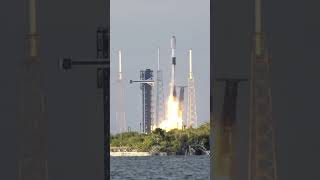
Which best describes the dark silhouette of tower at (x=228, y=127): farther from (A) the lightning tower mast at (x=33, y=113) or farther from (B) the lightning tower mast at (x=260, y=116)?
(A) the lightning tower mast at (x=33, y=113)

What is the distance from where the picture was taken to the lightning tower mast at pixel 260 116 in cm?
3106

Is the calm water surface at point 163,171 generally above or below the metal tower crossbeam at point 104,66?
below

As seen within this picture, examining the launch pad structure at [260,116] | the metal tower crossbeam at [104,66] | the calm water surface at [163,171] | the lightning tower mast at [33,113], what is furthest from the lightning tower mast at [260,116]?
the calm water surface at [163,171]

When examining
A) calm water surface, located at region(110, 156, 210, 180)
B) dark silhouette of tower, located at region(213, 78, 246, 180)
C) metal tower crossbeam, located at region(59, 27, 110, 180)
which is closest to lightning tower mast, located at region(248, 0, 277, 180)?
dark silhouette of tower, located at region(213, 78, 246, 180)

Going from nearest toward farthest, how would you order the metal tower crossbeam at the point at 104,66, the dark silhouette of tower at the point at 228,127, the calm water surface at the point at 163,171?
1. the metal tower crossbeam at the point at 104,66
2. the dark silhouette of tower at the point at 228,127
3. the calm water surface at the point at 163,171

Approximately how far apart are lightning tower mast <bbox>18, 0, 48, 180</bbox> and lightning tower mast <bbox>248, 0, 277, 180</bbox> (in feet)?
20.0

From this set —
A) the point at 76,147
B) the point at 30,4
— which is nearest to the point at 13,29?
the point at 30,4

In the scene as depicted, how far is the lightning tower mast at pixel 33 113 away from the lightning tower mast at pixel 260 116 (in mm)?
6092

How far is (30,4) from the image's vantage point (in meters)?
30.2

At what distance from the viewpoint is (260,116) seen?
3112 centimetres

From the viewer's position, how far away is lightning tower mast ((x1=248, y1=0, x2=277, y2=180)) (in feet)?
102

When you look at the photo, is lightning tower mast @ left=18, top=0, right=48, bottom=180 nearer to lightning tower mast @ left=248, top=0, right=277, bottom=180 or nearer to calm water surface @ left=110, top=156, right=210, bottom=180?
lightning tower mast @ left=248, top=0, right=277, bottom=180

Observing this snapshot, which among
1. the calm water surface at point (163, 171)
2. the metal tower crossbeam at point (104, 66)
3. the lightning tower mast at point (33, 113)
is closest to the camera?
the lightning tower mast at point (33, 113)

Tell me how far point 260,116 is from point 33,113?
6.57 metres
